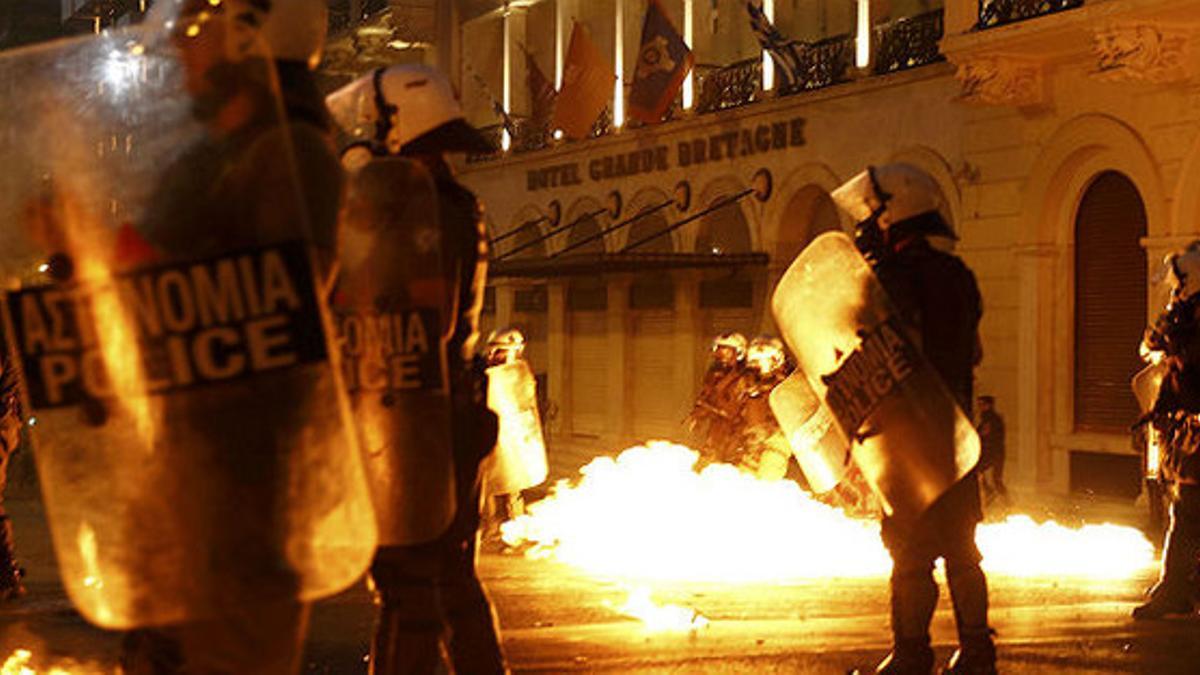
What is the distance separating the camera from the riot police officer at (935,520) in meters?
6.40

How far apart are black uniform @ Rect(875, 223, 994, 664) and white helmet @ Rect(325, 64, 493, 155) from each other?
1.92 metres

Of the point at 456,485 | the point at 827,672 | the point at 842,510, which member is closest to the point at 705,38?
the point at 842,510

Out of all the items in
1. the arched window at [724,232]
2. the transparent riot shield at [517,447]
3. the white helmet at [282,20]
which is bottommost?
the arched window at [724,232]

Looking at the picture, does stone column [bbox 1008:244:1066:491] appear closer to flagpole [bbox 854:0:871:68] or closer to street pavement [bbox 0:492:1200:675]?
flagpole [bbox 854:0:871:68]

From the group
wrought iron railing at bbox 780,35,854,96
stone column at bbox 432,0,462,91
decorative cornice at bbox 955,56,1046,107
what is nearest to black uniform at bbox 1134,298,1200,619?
decorative cornice at bbox 955,56,1046,107

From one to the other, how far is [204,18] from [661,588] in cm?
722

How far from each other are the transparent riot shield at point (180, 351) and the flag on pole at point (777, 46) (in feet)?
68.2

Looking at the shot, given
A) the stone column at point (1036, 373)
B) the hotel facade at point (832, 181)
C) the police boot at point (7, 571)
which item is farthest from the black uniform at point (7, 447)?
the stone column at point (1036, 373)

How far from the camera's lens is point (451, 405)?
5.01m

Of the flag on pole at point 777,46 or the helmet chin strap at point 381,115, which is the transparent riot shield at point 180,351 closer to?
the helmet chin strap at point 381,115

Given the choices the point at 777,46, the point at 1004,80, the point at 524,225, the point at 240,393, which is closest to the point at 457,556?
the point at 240,393

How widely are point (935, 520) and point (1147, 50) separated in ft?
39.3

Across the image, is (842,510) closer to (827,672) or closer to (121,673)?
(827,672)

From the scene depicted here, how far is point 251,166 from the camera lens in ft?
11.2
